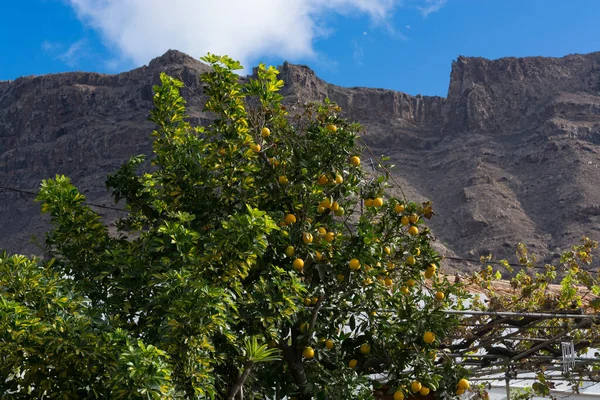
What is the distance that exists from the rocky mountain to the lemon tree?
38475 millimetres

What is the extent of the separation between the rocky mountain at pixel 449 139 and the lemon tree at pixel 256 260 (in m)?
38.5

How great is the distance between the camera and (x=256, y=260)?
367 cm

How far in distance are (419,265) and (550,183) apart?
153 feet

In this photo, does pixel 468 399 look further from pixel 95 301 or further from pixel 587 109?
pixel 587 109

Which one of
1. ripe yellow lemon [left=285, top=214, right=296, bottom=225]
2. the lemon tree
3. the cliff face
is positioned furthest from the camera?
the cliff face

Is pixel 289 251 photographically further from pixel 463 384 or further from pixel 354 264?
pixel 463 384

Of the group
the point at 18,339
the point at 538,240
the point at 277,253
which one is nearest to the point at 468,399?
the point at 277,253

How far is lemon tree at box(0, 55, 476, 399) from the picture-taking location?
10.3 feet

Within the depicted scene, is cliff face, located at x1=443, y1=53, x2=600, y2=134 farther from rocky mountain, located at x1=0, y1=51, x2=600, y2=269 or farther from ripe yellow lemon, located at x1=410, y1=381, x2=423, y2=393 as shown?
ripe yellow lemon, located at x1=410, y1=381, x2=423, y2=393

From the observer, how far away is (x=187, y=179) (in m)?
3.93

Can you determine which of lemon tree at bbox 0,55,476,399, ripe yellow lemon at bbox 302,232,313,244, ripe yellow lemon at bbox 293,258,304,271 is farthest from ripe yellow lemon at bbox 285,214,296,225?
ripe yellow lemon at bbox 293,258,304,271

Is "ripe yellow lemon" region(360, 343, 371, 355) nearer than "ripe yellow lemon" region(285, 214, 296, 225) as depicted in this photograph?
No

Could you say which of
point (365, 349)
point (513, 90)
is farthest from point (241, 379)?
point (513, 90)

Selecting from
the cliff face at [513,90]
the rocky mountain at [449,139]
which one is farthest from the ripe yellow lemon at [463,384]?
the cliff face at [513,90]
